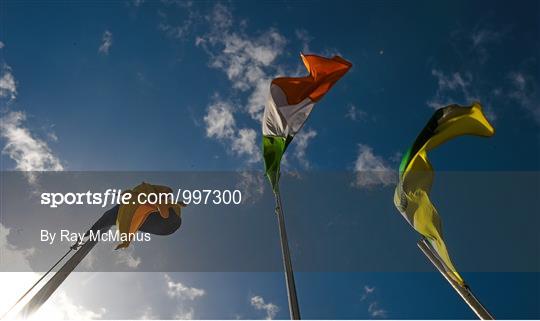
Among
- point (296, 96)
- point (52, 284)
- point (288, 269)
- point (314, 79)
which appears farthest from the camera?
point (314, 79)

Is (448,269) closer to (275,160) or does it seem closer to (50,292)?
(275,160)

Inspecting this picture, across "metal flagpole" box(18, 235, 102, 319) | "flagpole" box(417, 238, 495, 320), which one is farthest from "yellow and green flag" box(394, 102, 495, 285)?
"metal flagpole" box(18, 235, 102, 319)

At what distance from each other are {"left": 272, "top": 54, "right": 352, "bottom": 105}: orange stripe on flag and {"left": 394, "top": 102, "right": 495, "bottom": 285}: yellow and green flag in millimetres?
2944

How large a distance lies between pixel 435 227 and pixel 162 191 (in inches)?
307

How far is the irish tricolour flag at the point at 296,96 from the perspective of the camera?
1128cm

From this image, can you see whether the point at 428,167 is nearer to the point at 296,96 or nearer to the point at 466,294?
the point at 466,294

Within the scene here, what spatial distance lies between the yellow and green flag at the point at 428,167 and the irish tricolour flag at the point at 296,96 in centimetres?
300

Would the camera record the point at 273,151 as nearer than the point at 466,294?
No

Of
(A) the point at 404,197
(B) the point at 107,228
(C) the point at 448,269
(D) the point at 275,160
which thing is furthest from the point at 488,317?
(B) the point at 107,228

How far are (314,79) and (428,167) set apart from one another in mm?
4015

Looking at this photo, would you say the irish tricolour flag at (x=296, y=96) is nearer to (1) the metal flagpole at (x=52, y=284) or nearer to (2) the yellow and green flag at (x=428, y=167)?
(2) the yellow and green flag at (x=428, y=167)

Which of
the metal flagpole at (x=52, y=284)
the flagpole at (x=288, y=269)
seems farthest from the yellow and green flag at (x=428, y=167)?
the metal flagpole at (x=52, y=284)

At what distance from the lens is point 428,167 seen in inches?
400

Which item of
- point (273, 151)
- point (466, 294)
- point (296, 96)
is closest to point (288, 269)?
point (466, 294)
